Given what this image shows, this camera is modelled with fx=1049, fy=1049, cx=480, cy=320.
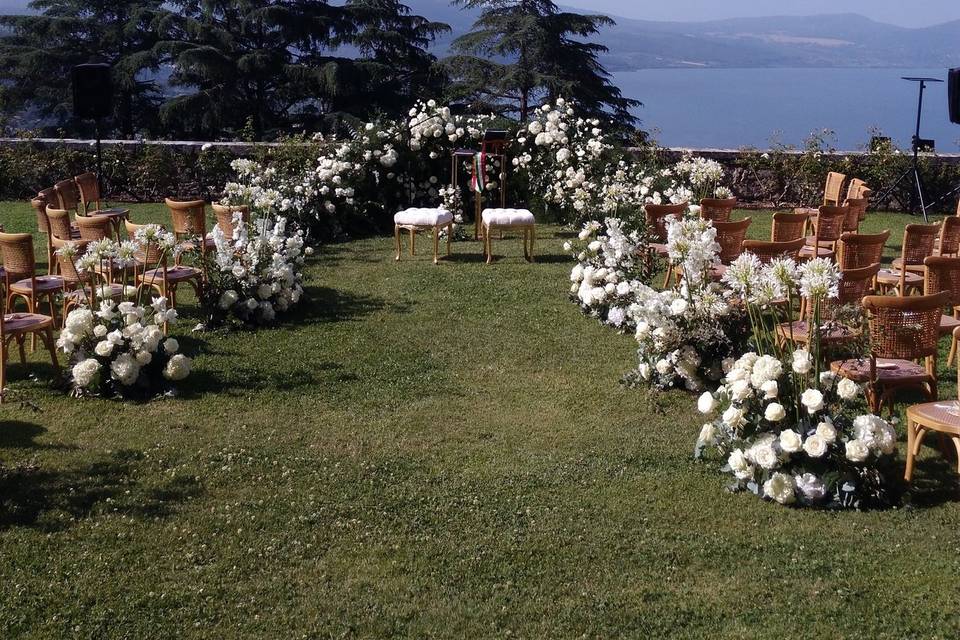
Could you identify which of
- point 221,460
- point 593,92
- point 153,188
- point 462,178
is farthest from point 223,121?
point 221,460

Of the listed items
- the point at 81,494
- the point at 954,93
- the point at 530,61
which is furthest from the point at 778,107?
the point at 81,494

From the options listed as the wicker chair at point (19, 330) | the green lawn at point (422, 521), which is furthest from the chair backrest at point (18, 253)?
the green lawn at point (422, 521)

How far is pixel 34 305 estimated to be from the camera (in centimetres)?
737

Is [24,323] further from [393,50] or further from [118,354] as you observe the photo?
[393,50]

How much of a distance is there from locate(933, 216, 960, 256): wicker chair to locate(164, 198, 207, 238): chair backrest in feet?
19.2

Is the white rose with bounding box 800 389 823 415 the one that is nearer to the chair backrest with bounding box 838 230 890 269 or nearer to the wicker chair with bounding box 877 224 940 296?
the chair backrest with bounding box 838 230 890 269

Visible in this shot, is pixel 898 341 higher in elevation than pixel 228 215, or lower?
lower

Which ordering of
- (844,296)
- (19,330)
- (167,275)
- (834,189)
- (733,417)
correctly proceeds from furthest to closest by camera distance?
(834,189) < (167,275) < (19,330) < (844,296) < (733,417)

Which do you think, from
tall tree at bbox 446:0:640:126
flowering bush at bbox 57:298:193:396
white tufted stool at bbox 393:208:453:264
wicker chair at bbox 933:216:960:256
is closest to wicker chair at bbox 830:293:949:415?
wicker chair at bbox 933:216:960:256

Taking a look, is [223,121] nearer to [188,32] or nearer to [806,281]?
[188,32]

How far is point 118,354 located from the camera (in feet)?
21.3

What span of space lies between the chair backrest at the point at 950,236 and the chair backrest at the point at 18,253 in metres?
6.45

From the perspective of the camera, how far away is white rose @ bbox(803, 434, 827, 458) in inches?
186

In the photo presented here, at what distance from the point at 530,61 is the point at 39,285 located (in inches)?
747
